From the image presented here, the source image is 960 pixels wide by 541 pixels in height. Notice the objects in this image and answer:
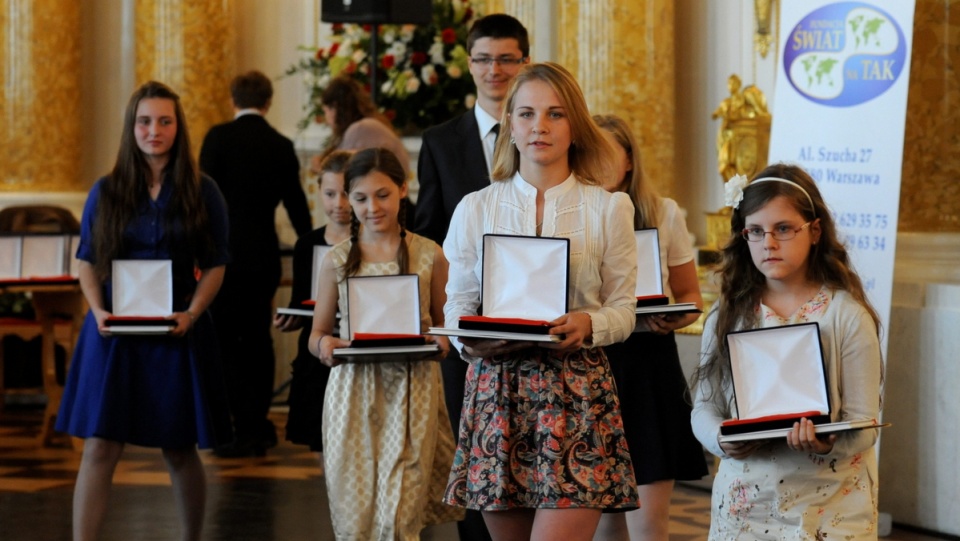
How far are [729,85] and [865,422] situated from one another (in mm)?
4755

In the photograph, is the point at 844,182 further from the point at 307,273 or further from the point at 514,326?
the point at 514,326

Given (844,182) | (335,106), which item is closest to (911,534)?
(844,182)

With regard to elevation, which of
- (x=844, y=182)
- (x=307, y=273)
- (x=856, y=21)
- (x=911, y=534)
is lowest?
(x=911, y=534)

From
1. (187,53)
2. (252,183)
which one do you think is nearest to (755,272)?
(252,183)

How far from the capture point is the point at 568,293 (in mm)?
3146

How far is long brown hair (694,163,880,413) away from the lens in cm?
323

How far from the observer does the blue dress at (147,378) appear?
4.87 meters

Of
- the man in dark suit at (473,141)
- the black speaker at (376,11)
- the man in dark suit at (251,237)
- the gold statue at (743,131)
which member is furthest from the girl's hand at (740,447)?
the black speaker at (376,11)

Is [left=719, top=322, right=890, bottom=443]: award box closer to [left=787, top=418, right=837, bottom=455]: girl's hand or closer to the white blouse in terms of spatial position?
[left=787, top=418, right=837, bottom=455]: girl's hand

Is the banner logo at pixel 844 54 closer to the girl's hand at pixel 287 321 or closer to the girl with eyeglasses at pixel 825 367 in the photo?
the girl's hand at pixel 287 321

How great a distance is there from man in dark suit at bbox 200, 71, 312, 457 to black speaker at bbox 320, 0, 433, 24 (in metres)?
0.61

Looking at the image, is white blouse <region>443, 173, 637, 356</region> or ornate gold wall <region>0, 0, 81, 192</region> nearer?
white blouse <region>443, 173, 637, 356</region>

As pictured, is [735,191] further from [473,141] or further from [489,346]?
[473,141]

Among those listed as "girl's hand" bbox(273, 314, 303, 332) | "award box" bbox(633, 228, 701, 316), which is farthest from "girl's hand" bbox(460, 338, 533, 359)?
"girl's hand" bbox(273, 314, 303, 332)
